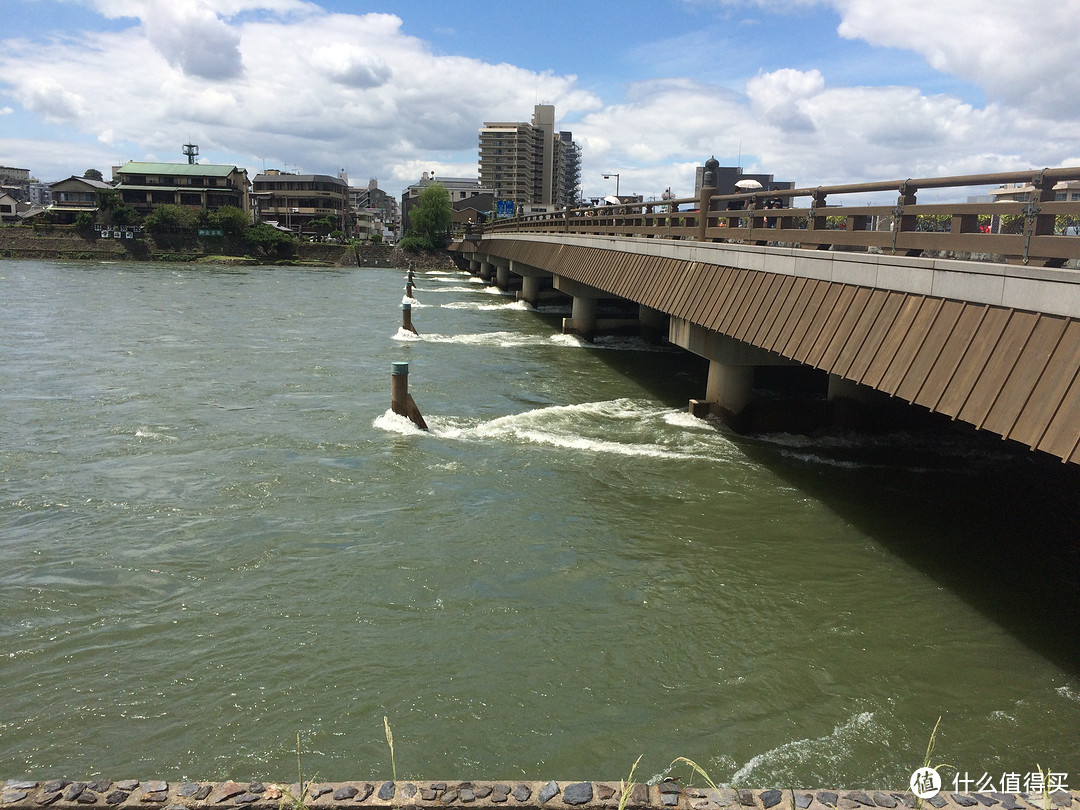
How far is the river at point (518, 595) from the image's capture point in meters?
6.55

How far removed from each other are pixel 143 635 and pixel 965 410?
29.4ft

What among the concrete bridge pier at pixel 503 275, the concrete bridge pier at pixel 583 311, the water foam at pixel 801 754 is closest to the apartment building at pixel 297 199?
the concrete bridge pier at pixel 503 275

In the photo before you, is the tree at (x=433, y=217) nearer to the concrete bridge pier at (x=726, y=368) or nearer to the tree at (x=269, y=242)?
the tree at (x=269, y=242)

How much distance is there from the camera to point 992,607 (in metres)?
9.28

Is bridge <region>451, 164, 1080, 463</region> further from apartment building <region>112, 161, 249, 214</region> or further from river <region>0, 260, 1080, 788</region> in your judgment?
apartment building <region>112, 161, 249, 214</region>

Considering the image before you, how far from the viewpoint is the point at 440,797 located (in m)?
4.78

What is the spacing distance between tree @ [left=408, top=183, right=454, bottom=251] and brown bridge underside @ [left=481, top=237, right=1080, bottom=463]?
96.5m

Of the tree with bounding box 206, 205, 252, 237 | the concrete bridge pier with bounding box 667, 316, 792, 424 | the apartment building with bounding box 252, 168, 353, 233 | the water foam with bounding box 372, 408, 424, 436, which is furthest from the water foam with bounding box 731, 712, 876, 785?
the apartment building with bounding box 252, 168, 353, 233

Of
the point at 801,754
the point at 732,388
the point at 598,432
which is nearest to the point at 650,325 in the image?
the point at 732,388

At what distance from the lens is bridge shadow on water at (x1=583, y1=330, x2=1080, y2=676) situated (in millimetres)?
9477

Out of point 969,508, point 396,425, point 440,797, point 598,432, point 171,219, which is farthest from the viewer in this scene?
point 171,219

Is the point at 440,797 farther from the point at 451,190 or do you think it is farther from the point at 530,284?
the point at 451,190

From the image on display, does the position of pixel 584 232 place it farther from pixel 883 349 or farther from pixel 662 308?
pixel 883 349

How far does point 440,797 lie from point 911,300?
8229mm
